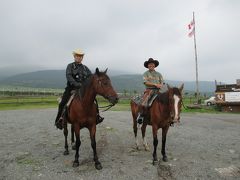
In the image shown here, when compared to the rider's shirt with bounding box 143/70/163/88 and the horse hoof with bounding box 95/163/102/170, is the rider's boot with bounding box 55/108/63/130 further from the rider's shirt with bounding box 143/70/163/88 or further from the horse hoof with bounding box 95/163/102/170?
the rider's shirt with bounding box 143/70/163/88

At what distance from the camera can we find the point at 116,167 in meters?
7.86

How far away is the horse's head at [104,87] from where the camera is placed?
740 cm

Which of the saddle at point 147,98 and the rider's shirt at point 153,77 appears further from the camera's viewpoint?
the rider's shirt at point 153,77

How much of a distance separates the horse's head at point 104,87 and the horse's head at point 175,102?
1.64 metres

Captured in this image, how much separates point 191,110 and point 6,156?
24360 mm

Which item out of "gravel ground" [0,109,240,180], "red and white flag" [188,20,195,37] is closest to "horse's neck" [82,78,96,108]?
"gravel ground" [0,109,240,180]

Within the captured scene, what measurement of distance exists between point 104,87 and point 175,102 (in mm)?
2038

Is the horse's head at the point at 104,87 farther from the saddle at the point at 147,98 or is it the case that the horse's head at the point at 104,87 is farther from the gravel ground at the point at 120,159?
the gravel ground at the point at 120,159

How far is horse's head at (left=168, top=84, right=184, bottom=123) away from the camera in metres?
7.49

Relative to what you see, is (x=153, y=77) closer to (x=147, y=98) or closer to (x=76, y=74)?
(x=147, y=98)

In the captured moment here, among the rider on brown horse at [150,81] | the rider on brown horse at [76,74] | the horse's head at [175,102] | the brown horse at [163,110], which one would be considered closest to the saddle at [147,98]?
the rider on brown horse at [150,81]

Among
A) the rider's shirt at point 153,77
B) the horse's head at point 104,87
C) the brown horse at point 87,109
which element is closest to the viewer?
the horse's head at point 104,87

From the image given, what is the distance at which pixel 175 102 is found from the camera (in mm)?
7586

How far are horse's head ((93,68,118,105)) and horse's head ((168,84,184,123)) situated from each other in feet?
5.38
